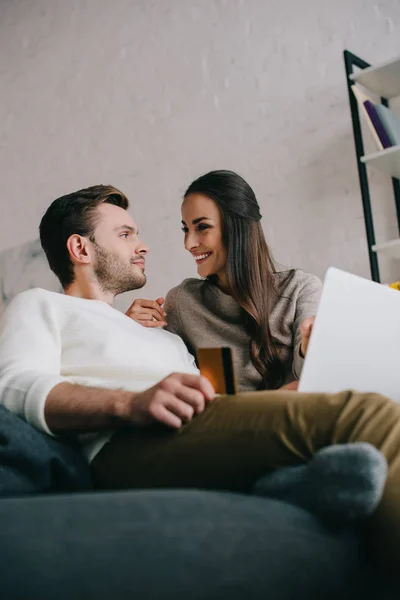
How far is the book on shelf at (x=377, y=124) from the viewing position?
2.07 meters

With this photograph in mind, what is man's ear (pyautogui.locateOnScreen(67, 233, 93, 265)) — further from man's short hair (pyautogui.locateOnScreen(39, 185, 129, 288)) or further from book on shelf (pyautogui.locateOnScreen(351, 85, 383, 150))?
book on shelf (pyautogui.locateOnScreen(351, 85, 383, 150))

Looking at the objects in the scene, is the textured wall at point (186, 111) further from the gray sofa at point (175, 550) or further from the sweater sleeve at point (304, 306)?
the gray sofa at point (175, 550)

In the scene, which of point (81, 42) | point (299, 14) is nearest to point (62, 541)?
point (299, 14)

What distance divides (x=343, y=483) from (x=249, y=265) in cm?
125

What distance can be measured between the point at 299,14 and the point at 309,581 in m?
2.39

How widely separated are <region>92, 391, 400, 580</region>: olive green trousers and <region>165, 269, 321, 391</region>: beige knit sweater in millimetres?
695

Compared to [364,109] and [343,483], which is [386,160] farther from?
[343,483]

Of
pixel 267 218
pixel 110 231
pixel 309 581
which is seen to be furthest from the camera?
pixel 267 218

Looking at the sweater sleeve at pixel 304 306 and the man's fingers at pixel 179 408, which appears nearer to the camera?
the man's fingers at pixel 179 408

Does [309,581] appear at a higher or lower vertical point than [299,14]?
lower

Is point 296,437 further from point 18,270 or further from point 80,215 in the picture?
point 18,270

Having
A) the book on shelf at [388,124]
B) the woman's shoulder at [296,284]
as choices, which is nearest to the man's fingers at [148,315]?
the woman's shoulder at [296,284]

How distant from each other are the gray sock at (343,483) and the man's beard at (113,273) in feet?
3.51

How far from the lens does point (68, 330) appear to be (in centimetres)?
128
